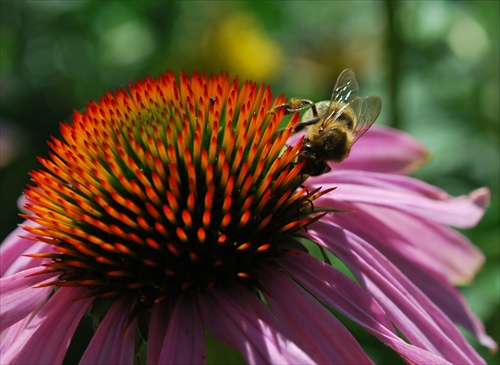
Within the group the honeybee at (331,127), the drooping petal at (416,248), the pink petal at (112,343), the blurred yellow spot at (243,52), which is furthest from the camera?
the blurred yellow spot at (243,52)

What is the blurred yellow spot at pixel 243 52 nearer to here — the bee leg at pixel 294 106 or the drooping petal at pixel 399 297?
the bee leg at pixel 294 106

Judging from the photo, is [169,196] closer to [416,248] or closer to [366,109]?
[366,109]

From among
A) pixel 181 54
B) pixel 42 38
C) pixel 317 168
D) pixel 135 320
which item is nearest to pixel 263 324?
pixel 135 320

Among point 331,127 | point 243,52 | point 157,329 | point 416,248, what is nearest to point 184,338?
point 157,329

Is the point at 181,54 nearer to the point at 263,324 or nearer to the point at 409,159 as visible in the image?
the point at 409,159

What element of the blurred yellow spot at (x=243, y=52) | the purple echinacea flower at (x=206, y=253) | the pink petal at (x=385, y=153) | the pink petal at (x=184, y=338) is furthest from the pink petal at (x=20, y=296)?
the blurred yellow spot at (x=243, y=52)

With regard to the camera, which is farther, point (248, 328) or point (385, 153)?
point (385, 153)
